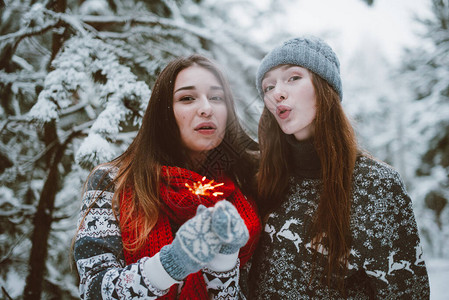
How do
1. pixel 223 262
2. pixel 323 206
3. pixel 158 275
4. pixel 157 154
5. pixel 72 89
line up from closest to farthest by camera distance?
pixel 158 275 → pixel 223 262 → pixel 323 206 → pixel 157 154 → pixel 72 89

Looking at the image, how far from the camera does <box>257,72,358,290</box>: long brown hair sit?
161 centimetres

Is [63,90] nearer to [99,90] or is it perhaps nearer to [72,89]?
[72,89]

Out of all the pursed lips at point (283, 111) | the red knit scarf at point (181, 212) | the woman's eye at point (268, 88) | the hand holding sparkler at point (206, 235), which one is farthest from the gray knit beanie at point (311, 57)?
the hand holding sparkler at point (206, 235)

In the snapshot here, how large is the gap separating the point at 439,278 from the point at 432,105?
401 cm

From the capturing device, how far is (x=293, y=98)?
1734mm

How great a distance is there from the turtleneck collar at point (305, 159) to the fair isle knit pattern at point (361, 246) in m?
0.05

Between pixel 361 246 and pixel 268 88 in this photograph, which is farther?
pixel 268 88

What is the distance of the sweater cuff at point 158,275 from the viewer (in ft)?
3.79

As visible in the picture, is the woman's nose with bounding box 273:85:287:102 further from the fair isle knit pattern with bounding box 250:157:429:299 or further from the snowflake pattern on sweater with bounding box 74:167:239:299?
the snowflake pattern on sweater with bounding box 74:167:239:299

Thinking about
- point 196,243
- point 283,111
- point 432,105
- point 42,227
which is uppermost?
point 432,105

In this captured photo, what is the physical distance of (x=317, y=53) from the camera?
1781mm

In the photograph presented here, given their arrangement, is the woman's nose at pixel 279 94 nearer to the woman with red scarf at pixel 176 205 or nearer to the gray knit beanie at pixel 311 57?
the gray knit beanie at pixel 311 57

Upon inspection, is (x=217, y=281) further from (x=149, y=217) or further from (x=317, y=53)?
(x=317, y=53)

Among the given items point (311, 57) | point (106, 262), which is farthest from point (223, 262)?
point (311, 57)
